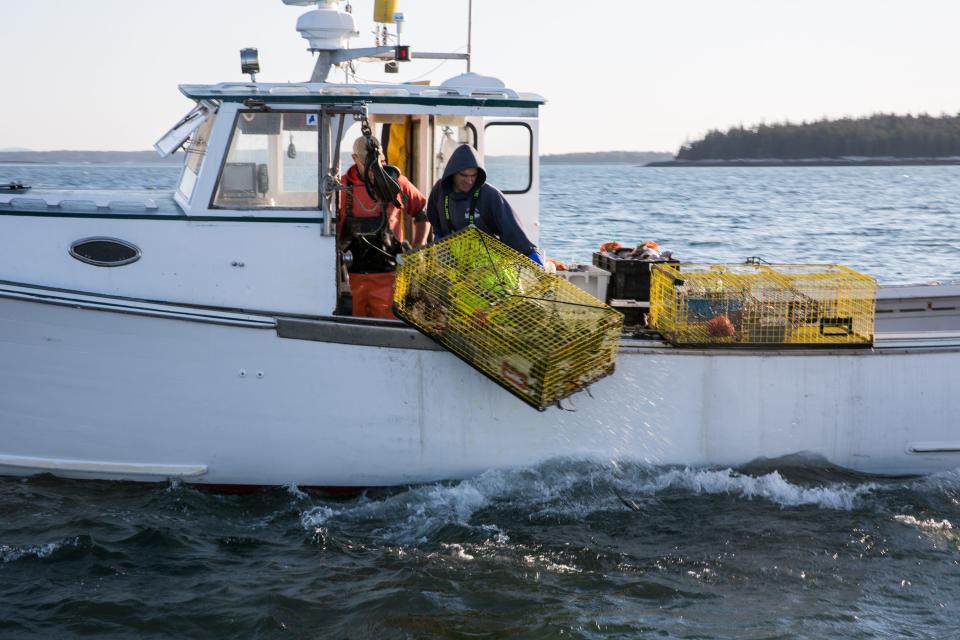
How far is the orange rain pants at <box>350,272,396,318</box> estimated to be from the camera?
25.8 ft

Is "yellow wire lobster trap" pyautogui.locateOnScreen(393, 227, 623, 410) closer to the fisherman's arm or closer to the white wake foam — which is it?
the fisherman's arm

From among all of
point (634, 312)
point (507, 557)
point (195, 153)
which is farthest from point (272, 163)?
point (507, 557)

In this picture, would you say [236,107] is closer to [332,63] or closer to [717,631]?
[332,63]

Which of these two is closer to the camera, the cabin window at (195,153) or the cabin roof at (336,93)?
the cabin roof at (336,93)

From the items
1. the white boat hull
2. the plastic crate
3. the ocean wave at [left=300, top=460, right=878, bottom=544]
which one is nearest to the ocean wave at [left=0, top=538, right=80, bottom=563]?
the white boat hull

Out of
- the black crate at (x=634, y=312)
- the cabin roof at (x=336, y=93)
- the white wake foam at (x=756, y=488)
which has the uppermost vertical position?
the cabin roof at (x=336, y=93)

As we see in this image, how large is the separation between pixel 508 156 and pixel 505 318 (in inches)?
79.0

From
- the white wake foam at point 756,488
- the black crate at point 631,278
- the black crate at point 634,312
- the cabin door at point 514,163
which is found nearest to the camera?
the white wake foam at point 756,488

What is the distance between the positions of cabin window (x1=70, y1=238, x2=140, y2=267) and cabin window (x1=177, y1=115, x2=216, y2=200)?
2.08 ft

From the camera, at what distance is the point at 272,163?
311 inches

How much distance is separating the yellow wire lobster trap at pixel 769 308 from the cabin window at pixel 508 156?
1447 millimetres

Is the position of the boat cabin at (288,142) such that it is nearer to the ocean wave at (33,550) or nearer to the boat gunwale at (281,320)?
the boat gunwale at (281,320)

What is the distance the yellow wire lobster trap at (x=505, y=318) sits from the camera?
7.33 m

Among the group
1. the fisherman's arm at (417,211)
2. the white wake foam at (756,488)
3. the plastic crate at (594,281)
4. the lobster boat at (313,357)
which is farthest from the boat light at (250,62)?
the white wake foam at (756,488)
